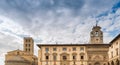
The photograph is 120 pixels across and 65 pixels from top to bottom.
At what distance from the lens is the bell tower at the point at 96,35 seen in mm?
75500

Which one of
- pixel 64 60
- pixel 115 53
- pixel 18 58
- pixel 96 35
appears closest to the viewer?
pixel 115 53

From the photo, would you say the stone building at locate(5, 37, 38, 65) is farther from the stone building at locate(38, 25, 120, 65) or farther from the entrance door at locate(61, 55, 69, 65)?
the entrance door at locate(61, 55, 69, 65)

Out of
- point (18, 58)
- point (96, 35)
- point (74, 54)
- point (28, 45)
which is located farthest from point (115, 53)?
point (28, 45)

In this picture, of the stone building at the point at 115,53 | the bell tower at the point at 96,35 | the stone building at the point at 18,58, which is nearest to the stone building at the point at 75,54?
the stone building at the point at 115,53

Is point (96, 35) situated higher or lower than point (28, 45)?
lower

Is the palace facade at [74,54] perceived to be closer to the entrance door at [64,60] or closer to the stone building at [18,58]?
the entrance door at [64,60]

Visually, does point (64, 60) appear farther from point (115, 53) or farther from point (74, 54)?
point (115, 53)

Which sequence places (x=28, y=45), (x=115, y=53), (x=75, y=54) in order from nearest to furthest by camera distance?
(x=115, y=53)
(x=75, y=54)
(x=28, y=45)

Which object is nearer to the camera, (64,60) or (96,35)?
(64,60)

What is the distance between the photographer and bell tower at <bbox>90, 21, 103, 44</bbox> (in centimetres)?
7550

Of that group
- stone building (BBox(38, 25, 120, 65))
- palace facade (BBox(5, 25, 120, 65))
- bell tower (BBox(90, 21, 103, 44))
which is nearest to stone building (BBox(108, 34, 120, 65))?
palace facade (BBox(5, 25, 120, 65))

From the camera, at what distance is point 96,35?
75.9 m

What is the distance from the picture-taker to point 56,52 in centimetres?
6900

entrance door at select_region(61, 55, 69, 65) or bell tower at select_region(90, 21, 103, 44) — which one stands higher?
bell tower at select_region(90, 21, 103, 44)
